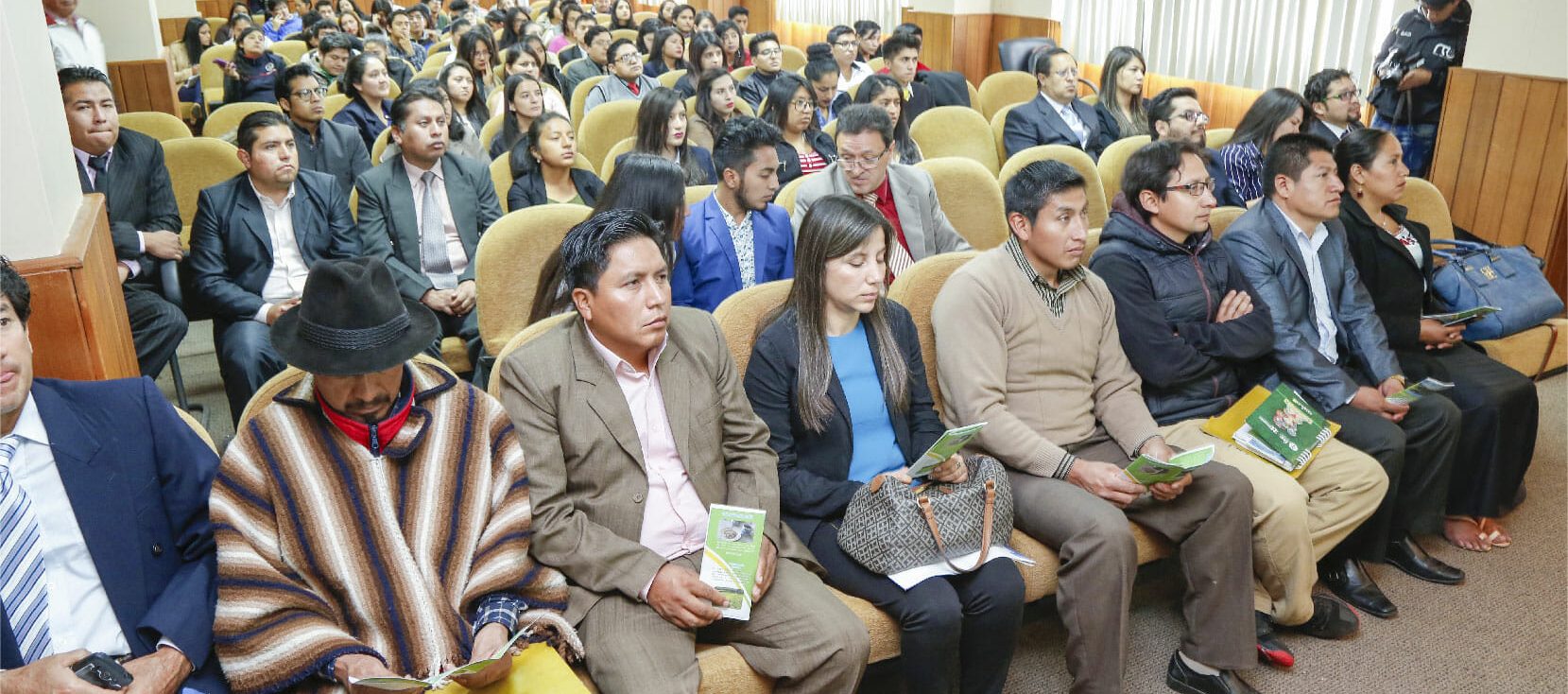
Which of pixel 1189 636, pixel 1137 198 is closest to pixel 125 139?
pixel 1137 198

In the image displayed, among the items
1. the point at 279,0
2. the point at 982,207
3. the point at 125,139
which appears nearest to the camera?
the point at 125,139

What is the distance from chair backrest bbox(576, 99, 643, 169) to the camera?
5359 millimetres

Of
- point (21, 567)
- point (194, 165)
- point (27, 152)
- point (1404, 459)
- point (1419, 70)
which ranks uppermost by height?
point (27, 152)

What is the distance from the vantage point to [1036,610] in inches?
97.0

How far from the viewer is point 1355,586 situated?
2859 mm

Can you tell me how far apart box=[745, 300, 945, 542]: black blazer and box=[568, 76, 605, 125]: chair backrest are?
4.53 m

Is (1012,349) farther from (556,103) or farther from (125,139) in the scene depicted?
(556,103)

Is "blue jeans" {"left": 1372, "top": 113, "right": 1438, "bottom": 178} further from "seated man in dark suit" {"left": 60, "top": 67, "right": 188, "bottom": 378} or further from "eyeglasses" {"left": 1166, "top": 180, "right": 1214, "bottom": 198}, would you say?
"seated man in dark suit" {"left": 60, "top": 67, "right": 188, "bottom": 378}

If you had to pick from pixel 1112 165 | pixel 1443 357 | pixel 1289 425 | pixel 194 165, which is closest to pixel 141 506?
pixel 1289 425

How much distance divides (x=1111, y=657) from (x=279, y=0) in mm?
13233

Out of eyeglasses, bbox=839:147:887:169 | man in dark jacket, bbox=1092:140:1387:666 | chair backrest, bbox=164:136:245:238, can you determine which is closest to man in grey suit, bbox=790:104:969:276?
eyeglasses, bbox=839:147:887:169

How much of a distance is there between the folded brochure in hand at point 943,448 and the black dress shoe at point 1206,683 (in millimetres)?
862

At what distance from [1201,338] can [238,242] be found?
297cm

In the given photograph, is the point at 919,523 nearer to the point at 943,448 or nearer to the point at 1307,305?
the point at 943,448
